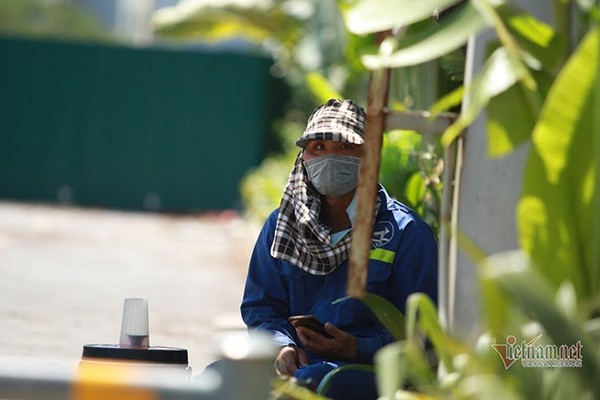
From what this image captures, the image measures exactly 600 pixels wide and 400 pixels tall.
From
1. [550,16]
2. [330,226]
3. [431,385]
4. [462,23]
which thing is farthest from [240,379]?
[330,226]

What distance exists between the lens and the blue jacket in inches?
179

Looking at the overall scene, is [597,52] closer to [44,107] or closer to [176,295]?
[176,295]

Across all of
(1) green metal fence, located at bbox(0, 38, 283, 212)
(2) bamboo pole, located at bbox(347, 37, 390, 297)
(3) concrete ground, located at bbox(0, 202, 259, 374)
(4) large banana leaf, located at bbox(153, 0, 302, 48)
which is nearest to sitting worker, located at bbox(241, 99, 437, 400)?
(3) concrete ground, located at bbox(0, 202, 259, 374)

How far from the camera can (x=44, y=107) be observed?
909 inches

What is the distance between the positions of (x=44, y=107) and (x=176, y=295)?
1230cm

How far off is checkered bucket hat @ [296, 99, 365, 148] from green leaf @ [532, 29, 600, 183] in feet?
5.39

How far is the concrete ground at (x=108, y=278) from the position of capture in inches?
341

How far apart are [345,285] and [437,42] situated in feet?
5.11

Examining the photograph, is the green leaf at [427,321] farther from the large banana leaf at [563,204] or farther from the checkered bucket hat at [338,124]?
the checkered bucket hat at [338,124]

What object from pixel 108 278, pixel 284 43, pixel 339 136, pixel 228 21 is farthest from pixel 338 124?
pixel 284 43

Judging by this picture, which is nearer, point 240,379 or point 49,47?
point 240,379

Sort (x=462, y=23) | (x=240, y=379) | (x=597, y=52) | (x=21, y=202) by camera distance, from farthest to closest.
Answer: (x=21, y=202) → (x=462, y=23) → (x=597, y=52) → (x=240, y=379)

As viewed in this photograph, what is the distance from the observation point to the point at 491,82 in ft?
10.3

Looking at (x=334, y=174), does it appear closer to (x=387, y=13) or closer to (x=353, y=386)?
(x=353, y=386)
